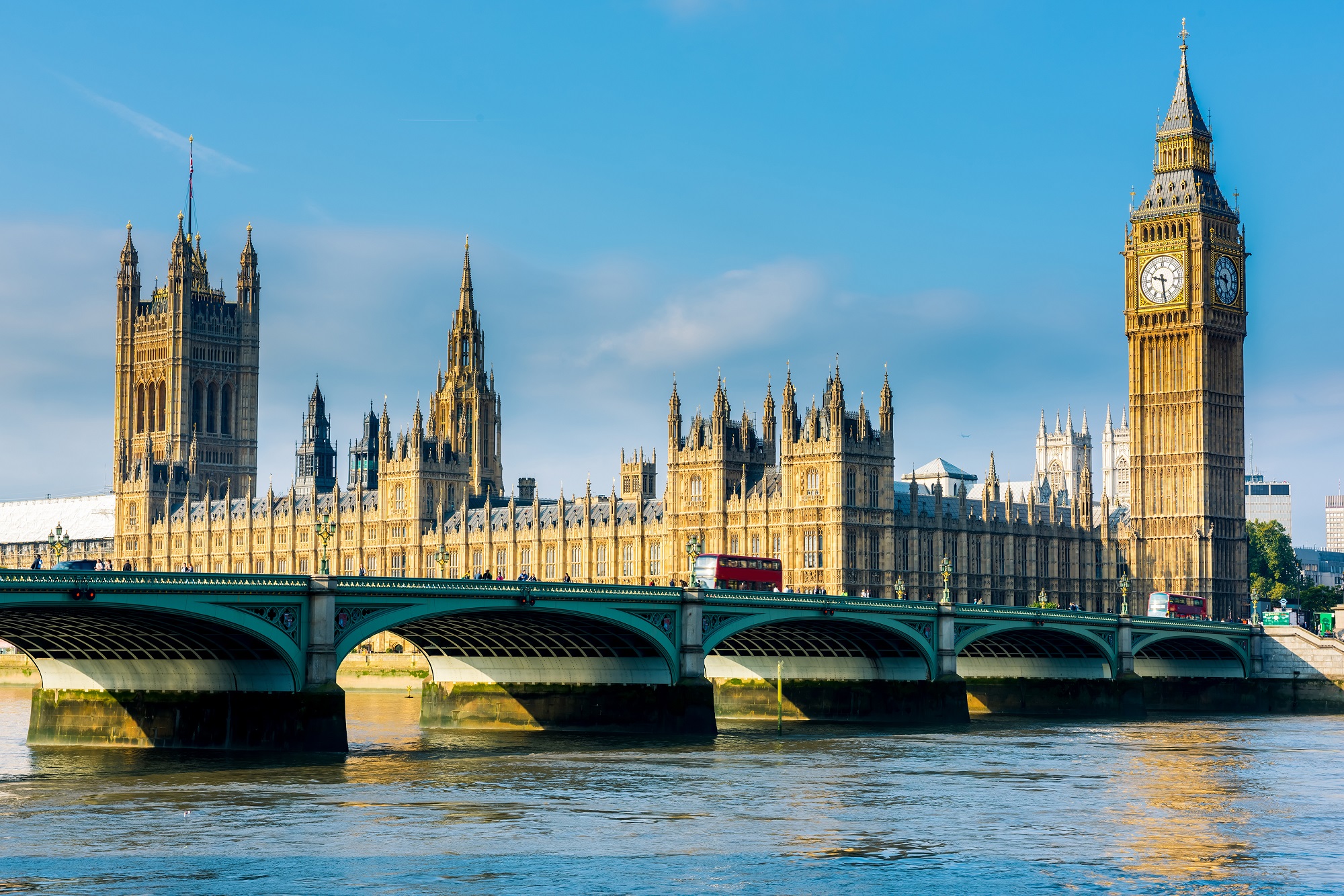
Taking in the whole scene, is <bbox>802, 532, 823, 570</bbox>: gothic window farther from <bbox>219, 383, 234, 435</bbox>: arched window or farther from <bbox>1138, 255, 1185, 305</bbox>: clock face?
<bbox>219, 383, 234, 435</bbox>: arched window

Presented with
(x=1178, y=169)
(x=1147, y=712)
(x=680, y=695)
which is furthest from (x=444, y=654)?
(x=1178, y=169)

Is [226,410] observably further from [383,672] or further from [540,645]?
[540,645]

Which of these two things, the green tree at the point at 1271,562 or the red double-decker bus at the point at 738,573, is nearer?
the red double-decker bus at the point at 738,573

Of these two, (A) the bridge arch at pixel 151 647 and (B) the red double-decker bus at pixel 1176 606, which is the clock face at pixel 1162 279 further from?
(A) the bridge arch at pixel 151 647

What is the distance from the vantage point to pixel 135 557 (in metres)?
175

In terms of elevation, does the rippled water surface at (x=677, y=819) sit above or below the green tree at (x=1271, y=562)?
below

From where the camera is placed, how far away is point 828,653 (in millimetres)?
84438

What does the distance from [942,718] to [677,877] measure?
148 feet

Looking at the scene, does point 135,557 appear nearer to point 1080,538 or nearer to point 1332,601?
point 1080,538

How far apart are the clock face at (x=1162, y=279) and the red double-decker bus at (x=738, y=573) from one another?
5285cm

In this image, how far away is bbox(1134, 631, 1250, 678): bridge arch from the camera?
10288 cm

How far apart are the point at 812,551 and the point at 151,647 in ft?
189

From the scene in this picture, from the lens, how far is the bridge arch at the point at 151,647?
2229 inches

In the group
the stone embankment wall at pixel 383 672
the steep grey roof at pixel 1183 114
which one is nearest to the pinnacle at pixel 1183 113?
the steep grey roof at pixel 1183 114
